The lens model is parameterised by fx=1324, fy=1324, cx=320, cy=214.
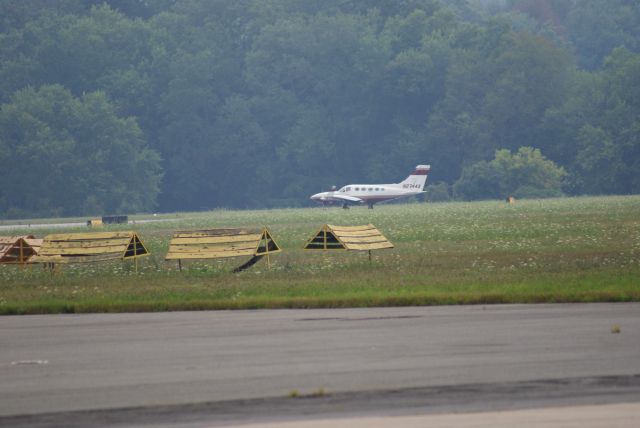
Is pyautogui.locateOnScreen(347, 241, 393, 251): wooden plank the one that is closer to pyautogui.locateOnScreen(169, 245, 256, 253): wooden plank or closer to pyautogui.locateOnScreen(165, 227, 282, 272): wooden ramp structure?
pyautogui.locateOnScreen(165, 227, 282, 272): wooden ramp structure

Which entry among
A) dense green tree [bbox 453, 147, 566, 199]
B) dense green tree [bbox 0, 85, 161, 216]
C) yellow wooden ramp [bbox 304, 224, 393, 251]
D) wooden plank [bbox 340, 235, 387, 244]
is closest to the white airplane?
dense green tree [bbox 453, 147, 566, 199]

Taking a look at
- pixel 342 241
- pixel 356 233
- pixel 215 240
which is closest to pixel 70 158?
pixel 356 233

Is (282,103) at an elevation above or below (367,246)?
above

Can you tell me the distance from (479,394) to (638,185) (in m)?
121

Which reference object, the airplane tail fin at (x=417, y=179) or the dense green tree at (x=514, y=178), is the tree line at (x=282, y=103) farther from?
the airplane tail fin at (x=417, y=179)

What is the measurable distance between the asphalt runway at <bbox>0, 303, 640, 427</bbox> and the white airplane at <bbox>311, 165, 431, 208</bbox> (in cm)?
8518

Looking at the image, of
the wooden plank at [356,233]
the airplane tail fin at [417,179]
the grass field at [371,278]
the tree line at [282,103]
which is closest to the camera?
the grass field at [371,278]

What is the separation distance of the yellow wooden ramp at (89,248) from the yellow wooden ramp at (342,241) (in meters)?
4.39

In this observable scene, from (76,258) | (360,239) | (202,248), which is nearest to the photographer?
(202,248)

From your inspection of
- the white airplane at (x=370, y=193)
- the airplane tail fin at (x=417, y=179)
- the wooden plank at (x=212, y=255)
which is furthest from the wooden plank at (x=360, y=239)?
the airplane tail fin at (x=417, y=179)

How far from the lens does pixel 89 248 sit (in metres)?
33.6

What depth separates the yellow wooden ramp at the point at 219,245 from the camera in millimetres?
32094

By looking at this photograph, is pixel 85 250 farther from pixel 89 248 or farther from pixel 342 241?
pixel 342 241

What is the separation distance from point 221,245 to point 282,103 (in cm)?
11965
